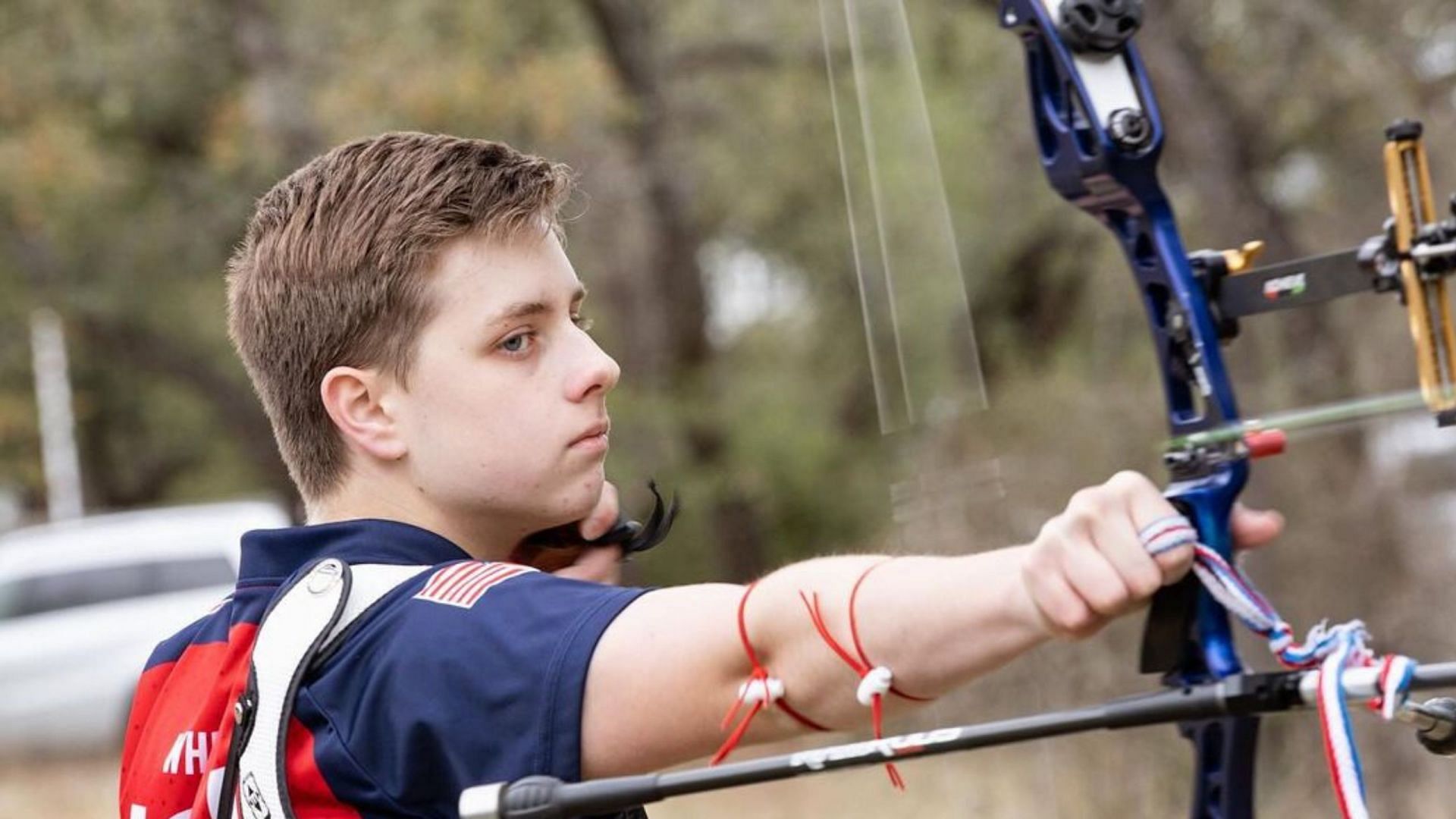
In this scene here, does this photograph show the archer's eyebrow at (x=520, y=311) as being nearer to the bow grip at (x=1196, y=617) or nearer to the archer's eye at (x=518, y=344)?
the archer's eye at (x=518, y=344)

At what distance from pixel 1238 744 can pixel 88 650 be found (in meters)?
13.8

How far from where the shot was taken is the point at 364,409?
2299 mm

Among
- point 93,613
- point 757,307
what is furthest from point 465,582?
point 757,307

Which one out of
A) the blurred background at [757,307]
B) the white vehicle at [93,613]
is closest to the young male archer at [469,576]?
the blurred background at [757,307]

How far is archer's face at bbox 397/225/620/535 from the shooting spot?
2229 millimetres

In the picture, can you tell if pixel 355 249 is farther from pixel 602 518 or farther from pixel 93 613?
pixel 93 613

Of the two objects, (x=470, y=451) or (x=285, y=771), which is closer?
(x=285, y=771)

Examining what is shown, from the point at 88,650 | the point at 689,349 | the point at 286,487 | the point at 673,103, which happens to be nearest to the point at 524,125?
the point at 673,103

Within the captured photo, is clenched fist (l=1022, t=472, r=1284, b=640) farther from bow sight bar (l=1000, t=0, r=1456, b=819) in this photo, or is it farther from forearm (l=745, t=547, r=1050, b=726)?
bow sight bar (l=1000, t=0, r=1456, b=819)

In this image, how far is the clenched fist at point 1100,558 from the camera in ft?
5.41

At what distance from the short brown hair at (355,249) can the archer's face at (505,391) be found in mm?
28

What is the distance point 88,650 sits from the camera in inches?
585

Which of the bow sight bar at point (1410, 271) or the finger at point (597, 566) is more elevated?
the bow sight bar at point (1410, 271)

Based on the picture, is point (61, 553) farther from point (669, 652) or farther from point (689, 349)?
point (669, 652)
